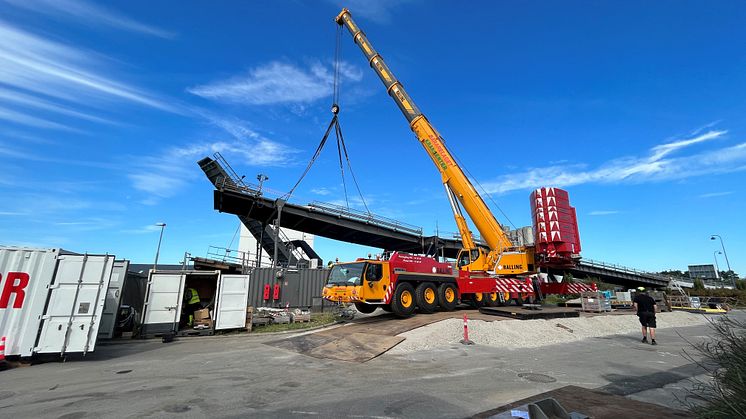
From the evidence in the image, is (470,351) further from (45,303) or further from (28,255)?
(28,255)

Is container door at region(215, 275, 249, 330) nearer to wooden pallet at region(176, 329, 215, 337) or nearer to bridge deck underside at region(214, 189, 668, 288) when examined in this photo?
wooden pallet at region(176, 329, 215, 337)

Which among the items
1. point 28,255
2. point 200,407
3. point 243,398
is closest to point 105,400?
point 200,407

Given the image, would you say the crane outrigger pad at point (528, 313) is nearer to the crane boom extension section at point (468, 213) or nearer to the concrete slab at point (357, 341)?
the concrete slab at point (357, 341)

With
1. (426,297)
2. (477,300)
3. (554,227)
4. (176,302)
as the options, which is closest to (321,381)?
(426,297)

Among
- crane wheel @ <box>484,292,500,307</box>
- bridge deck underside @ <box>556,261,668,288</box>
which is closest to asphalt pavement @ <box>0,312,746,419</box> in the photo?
crane wheel @ <box>484,292,500,307</box>

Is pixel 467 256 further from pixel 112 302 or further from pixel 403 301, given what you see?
pixel 112 302

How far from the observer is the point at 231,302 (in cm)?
1330

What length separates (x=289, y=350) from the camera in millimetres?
9781

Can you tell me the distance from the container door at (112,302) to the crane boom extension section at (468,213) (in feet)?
45.2

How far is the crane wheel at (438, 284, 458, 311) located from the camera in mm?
14453

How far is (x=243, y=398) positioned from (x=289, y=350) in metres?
4.53

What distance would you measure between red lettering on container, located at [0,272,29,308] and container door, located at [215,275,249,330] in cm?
560

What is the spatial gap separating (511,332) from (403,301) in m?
3.91

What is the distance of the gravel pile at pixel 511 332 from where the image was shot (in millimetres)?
9984
